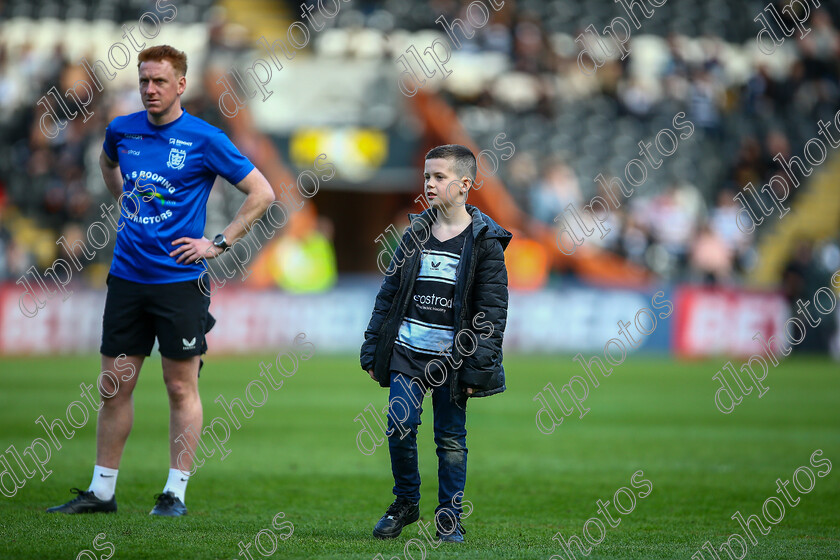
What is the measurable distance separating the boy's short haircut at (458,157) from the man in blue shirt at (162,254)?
3.82 ft

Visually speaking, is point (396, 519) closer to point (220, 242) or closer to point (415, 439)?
point (415, 439)

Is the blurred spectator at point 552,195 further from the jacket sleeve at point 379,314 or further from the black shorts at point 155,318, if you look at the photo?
the jacket sleeve at point 379,314

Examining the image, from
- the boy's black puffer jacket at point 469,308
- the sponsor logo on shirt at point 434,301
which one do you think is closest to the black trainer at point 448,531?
the boy's black puffer jacket at point 469,308

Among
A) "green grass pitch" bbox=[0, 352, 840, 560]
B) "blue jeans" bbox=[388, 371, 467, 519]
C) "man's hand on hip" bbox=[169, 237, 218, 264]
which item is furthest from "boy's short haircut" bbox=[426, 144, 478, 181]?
"green grass pitch" bbox=[0, 352, 840, 560]

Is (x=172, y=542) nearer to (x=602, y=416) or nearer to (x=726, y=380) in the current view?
(x=602, y=416)

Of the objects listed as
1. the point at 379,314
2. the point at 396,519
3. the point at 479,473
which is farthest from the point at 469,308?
the point at 479,473

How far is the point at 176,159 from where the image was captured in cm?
628

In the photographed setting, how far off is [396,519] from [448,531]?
29 centimetres

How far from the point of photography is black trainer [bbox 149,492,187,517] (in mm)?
6219

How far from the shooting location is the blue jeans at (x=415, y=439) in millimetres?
5641

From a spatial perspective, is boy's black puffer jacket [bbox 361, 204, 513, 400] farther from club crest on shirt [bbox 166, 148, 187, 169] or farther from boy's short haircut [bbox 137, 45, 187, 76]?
boy's short haircut [bbox 137, 45, 187, 76]

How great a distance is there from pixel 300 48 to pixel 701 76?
1004 centimetres

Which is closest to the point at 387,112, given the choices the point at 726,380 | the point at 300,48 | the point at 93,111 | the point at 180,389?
the point at 300,48

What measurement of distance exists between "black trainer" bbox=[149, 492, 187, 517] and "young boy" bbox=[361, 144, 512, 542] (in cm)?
132
